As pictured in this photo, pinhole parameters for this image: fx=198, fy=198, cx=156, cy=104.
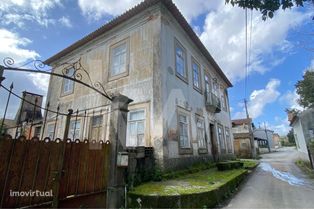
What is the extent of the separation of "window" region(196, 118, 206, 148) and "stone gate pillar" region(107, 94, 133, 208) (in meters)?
6.61

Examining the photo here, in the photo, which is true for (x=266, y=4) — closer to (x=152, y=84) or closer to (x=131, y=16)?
(x=152, y=84)

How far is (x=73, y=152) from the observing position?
Result: 14.7ft

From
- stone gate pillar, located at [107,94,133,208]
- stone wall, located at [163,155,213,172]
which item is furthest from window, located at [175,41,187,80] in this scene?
stone gate pillar, located at [107,94,133,208]

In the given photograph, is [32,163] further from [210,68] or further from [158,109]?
[210,68]

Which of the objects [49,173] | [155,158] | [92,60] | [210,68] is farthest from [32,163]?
[210,68]

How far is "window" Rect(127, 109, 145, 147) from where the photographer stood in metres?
8.35

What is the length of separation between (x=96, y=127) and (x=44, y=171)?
6.34 metres

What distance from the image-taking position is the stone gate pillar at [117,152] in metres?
4.91

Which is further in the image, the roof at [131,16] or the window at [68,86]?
the window at [68,86]

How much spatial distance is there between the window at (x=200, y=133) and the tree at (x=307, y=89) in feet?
35.3

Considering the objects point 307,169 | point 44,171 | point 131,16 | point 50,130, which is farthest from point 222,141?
point 44,171

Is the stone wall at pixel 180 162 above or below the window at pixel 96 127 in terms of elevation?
below

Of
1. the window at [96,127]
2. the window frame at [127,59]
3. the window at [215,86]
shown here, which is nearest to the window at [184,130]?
the window frame at [127,59]

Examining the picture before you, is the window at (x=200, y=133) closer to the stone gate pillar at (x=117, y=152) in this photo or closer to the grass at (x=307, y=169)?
the grass at (x=307, y=169)
